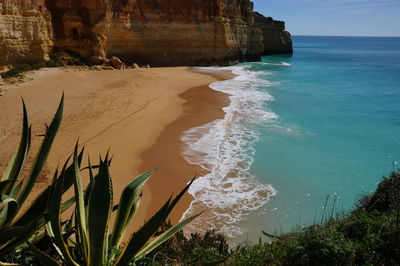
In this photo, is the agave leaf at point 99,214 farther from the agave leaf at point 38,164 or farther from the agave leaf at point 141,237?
the agave leaf at point 38,164

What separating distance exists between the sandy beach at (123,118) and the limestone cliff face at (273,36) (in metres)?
33.5

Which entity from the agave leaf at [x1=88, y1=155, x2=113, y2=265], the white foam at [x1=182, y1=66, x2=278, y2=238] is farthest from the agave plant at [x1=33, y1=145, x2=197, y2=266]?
the white foam at [x1=182, y1=66, x2=278, y2=238]

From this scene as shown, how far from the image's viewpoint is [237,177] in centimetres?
792

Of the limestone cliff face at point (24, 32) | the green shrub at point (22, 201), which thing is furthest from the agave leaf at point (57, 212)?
the limestone cliff face at point (24, 32)

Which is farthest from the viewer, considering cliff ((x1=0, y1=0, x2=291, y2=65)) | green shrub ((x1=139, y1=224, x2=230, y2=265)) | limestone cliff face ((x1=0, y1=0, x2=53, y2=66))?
cliff ((x1=0, y1=0, x2=291, y2=65))

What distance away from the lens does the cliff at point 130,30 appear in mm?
17984

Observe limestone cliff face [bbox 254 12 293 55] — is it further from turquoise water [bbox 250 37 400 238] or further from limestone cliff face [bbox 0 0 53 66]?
limestone cliff face [bbox 0 0 53 66]

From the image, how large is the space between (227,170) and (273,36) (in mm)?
49305

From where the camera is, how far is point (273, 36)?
176 feet

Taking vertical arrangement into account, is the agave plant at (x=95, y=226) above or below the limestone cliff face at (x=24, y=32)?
below

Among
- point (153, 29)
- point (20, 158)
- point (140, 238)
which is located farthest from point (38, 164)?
point (153, 29)

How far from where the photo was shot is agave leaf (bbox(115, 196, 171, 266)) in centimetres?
246

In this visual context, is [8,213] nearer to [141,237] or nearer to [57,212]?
[57,212]

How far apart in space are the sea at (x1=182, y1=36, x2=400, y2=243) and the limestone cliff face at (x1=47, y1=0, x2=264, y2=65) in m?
10.6
